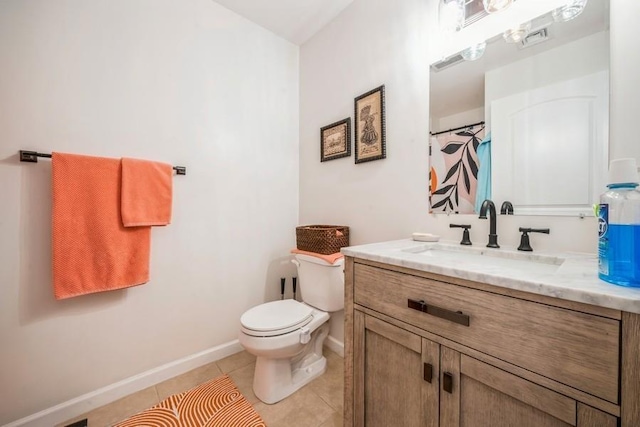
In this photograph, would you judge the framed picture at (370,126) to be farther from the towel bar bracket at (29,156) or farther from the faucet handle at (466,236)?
the towel bar bracket at (29,156)

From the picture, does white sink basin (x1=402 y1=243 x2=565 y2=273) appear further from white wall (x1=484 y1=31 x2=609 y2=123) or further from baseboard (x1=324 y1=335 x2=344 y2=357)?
baseboard (x1=324 y1=335 x2=344 y2=357)

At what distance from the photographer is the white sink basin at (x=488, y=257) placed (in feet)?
2.68

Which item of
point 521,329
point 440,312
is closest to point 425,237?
point 440,312

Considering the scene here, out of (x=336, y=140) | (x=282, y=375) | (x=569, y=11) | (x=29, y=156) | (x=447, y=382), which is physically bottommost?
(x=282, y=375)

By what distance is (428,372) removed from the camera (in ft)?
2.48

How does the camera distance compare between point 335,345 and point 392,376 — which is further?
point 335,345

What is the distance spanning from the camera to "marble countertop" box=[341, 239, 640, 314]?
0.48 meters

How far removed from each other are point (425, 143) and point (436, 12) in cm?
66

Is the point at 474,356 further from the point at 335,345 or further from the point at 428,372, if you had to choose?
the point at 335,345

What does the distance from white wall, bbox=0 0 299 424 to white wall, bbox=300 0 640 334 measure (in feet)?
0.86

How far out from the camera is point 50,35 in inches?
47.3

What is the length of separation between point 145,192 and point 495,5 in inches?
75.9

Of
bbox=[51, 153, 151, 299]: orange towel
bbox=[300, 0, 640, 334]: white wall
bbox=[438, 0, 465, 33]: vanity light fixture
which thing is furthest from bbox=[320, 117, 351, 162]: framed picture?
bbox=[51, 153, 151, 299]: orange towel

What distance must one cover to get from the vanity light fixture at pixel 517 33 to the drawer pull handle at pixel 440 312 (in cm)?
112
